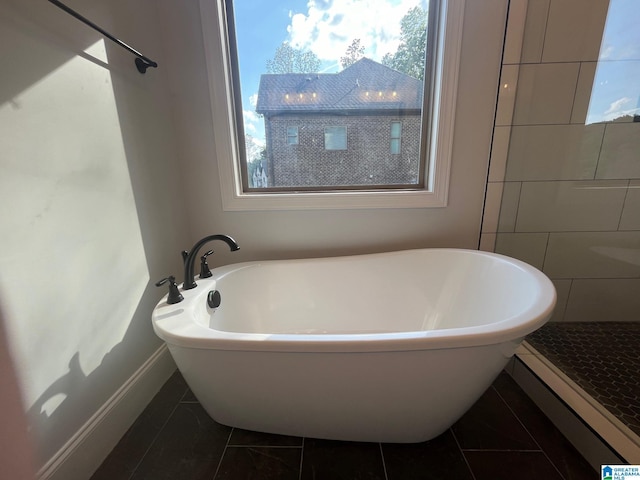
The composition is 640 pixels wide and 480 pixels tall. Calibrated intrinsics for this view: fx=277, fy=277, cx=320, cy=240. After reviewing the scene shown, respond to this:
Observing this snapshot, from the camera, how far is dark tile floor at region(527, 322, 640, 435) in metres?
1.04

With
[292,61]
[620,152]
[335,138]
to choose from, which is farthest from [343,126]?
[620,152]

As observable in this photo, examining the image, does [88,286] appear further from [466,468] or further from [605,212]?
[605,212]

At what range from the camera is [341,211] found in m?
1.52

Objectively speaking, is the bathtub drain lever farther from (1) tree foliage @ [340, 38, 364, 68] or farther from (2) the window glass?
(1) tree foliage @ [340, 38, 364, 68]

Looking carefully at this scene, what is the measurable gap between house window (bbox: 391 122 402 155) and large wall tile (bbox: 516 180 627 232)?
2.23 feet

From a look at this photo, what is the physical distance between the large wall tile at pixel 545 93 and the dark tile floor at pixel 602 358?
42.8 inches

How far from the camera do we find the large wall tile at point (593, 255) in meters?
1.42

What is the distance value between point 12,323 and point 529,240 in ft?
6.87

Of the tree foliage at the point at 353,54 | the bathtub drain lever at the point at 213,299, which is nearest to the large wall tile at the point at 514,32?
the tree foliage at the point at 353,54

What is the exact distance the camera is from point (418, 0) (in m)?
1.38

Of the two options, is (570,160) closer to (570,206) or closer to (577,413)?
(570,206)

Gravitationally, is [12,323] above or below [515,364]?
above

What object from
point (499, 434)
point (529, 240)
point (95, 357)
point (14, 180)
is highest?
point (14, 180)

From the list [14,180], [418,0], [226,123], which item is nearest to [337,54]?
[418,0]
